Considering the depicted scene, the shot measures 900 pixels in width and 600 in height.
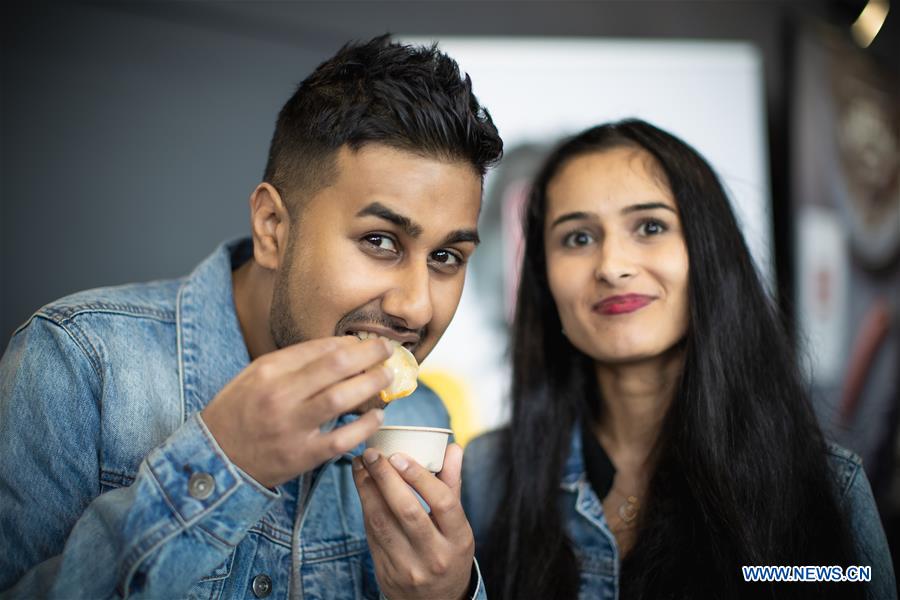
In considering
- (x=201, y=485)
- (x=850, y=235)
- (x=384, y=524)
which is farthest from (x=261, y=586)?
(x=850, y=235)

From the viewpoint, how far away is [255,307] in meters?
1.91

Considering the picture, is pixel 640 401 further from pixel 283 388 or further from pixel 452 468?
pixel 283 388

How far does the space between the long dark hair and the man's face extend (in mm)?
750

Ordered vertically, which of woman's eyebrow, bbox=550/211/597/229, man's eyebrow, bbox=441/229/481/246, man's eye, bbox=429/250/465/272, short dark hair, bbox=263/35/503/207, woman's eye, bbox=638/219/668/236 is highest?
short dark hair, bbox=263/35/503/207

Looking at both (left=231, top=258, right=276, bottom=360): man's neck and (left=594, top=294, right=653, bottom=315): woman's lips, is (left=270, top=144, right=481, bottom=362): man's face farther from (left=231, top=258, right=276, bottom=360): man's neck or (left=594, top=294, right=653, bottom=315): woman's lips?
(left=594, top=294, right=653, bottom=315): woman's lips

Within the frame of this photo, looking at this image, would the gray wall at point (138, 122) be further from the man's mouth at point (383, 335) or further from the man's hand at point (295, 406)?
the man's hand at point (295, 406)

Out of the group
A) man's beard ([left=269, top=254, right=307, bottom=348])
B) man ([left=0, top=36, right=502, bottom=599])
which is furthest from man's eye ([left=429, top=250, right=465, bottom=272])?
man's beard ([left=269, top=254, right=307, bottom=348])

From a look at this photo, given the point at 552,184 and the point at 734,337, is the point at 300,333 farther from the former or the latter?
the point at 734,337

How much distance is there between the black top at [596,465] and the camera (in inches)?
83.8

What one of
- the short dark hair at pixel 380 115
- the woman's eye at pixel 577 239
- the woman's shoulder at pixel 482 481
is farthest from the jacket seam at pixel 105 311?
the woman's eye at pixel 577 239

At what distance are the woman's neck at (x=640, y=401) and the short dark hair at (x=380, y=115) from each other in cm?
79

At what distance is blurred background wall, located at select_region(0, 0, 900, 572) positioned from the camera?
2682 millimetres

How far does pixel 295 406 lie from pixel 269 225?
667 millimetres

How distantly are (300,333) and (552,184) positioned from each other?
39.3 inches
